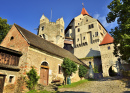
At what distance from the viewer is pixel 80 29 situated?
4166cm

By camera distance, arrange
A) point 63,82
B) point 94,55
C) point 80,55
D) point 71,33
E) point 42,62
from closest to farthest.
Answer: point 42,62 → point 63,82 → point 94,55 → point 80,55 → point 71,33

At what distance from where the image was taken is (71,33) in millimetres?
44812

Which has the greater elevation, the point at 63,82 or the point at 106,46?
the point at 106,46

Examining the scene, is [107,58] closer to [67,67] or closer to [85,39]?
[85,39]

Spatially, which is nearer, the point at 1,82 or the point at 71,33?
the point at 1,82

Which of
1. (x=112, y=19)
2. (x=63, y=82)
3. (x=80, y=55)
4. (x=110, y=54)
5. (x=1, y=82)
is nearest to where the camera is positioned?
(x=1, y=82)

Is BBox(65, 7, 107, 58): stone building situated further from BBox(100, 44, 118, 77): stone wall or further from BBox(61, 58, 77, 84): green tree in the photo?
BBox(61, 58, 77, 84): green tree

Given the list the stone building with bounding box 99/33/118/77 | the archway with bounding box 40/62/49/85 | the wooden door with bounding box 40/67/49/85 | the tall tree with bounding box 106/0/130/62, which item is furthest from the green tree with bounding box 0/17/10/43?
the stone building with bounding box 99/33/118/77

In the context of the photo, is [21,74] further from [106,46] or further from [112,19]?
[106,46]

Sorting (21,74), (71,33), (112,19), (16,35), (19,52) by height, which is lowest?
(21,74)

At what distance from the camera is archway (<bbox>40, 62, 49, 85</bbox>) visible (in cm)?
1343

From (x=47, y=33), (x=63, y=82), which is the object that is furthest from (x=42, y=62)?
(x=47, y=33)

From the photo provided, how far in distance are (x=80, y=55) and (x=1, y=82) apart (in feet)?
103

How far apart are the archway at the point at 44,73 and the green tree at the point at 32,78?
1.62 m
